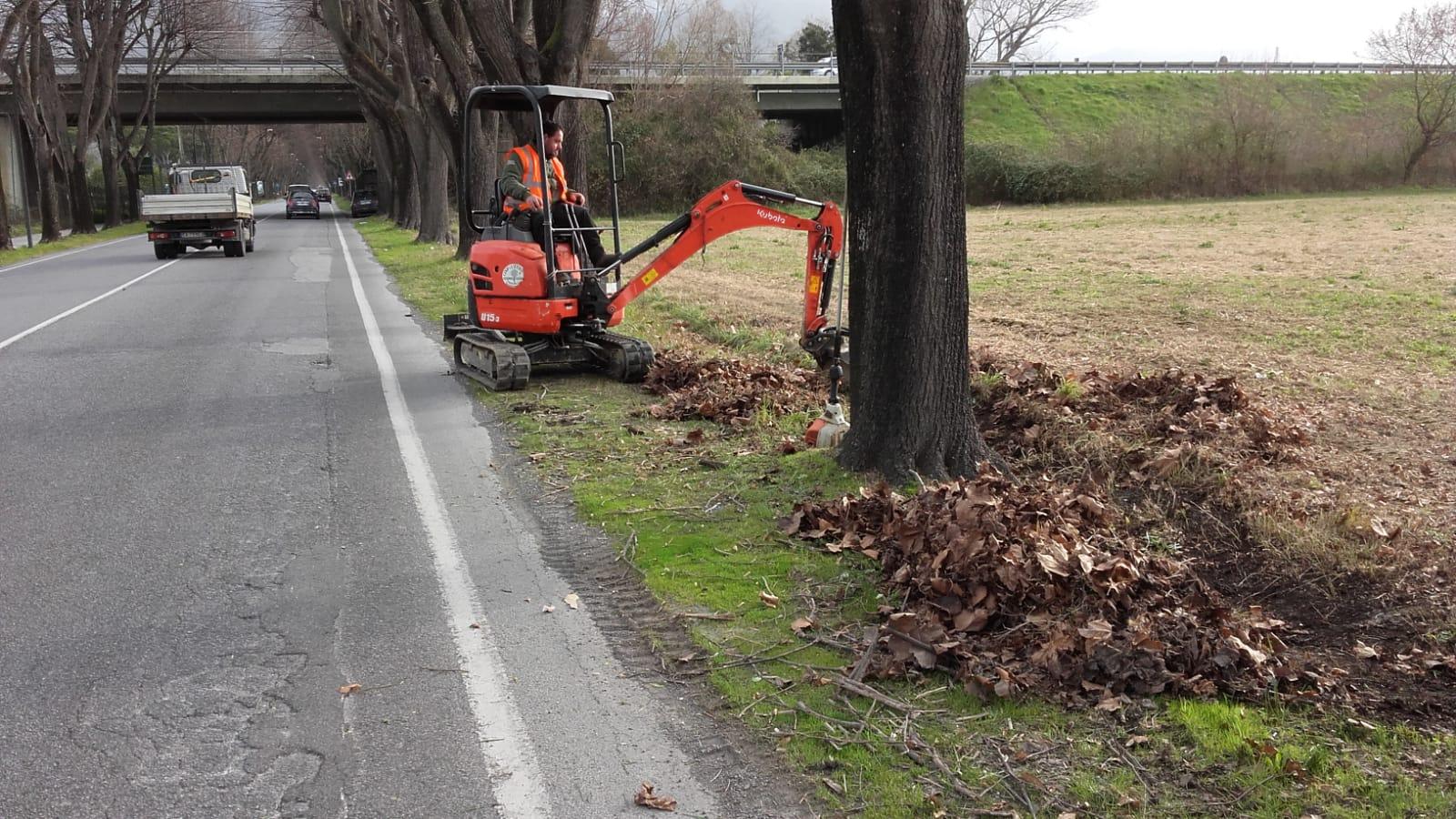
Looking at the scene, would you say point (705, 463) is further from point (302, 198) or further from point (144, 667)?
point (302, 198)

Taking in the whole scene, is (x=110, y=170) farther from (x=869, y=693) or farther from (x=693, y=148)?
(x=869, y=693)

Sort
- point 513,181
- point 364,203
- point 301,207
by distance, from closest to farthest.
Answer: point 513,181
point 364,203
point 301,207

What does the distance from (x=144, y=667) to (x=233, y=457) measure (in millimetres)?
3689

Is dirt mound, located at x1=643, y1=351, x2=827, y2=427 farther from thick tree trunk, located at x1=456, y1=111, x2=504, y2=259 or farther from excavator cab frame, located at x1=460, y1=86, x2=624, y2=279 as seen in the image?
thick tree trunk, located at x1=456, y1=111, x2=504, y2=259

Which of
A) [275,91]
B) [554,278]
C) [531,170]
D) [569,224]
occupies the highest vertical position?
[275,91]

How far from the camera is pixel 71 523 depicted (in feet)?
22.1

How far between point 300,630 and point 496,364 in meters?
5.42

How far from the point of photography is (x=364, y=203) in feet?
203

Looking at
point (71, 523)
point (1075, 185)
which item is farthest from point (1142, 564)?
point (1075, 185)

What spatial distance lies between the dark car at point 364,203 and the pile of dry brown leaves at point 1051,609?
199ft

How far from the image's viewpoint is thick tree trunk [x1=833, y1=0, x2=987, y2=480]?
636cm

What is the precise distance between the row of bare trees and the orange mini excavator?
22.1 metres

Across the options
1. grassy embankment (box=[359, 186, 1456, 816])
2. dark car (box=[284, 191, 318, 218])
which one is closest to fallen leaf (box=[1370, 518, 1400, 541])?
grassy embankment (box=[359, 186, 1456, 816])

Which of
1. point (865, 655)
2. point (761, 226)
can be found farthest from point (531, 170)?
point (865, 655)
